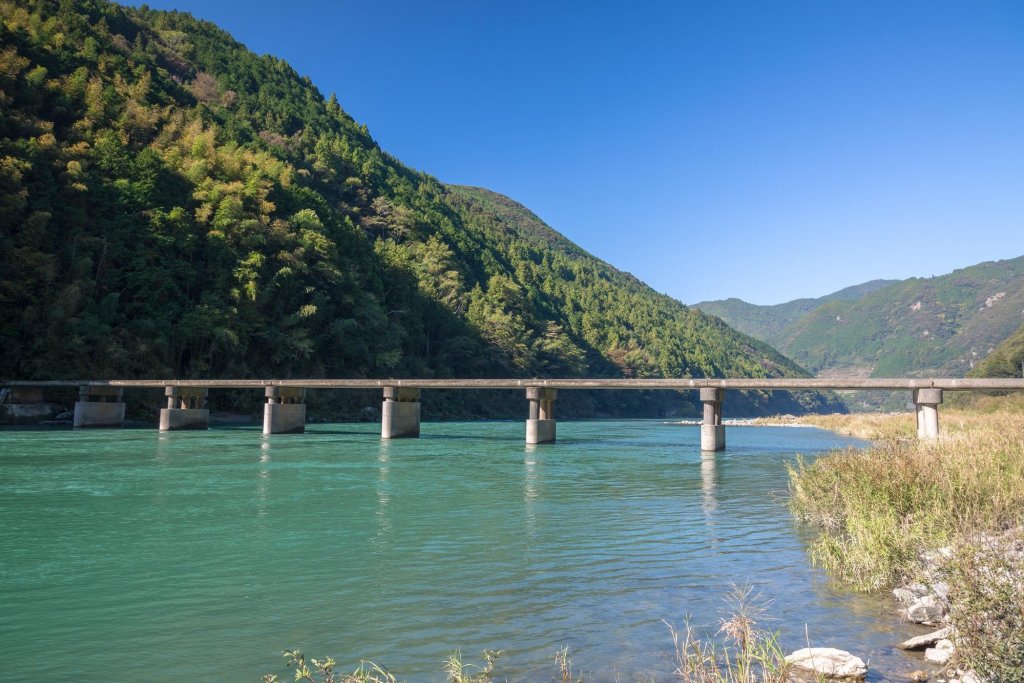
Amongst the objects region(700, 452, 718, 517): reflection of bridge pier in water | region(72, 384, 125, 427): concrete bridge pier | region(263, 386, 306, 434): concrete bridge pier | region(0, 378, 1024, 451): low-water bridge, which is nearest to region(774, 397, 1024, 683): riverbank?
region(700, 452, 718, 517): reflection of bridge pier in water

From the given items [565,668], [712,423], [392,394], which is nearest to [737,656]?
[565,668]

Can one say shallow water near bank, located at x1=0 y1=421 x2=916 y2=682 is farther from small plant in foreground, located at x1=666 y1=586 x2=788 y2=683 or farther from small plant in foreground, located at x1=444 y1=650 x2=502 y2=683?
small plant in foreground, located at x1=666 y1=586 x2=788 y2=683

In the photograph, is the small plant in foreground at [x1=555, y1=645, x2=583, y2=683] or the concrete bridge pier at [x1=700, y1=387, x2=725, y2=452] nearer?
the small plant in foreground at [x1=555, y1=645, x2=583, y2=683]

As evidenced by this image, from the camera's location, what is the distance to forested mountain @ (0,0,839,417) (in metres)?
63.3

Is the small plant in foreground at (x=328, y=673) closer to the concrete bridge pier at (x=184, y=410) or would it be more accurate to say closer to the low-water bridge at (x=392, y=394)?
the low-water bridge at (x=392, y=394)

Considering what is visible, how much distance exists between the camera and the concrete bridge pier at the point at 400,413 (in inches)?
2012

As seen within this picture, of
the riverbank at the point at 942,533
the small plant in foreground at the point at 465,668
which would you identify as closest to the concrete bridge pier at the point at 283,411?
the riverbank at the point at 942,533

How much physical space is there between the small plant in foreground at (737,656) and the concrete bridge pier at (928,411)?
1206 inches

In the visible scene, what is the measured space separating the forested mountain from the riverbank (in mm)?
65881

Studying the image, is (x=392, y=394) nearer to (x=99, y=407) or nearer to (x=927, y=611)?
(x=99, y=407)

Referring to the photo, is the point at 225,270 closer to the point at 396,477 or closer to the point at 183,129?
the point at 183,129

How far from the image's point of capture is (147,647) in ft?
26.5

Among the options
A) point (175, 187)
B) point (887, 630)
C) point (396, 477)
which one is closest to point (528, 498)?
point (396, 477)

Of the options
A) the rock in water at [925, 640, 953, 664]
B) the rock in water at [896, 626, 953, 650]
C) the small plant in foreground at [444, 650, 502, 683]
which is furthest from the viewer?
the rock in water at [896, 626, 953, 650]
